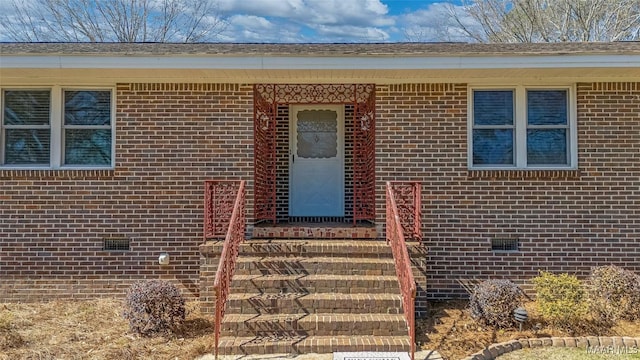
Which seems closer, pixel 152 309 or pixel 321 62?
pixel 152 309

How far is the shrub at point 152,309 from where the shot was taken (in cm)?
506

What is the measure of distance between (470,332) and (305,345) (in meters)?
1.91

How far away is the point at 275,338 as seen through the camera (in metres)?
4.74

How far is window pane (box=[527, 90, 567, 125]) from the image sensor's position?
6.67 m

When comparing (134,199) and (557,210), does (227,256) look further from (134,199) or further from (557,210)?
(557,210)

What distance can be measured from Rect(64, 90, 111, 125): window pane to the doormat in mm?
4734

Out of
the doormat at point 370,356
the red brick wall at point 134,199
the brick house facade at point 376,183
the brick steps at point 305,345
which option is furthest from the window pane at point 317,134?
the doormat at point 370,356

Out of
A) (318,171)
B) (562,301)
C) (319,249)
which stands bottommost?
(562,301)

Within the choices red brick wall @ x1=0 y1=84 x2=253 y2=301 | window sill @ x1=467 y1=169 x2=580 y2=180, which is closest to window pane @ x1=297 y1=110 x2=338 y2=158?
red brick wall @ x1=0 y1=84 x2=253 y2=301

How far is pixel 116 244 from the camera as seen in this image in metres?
6.61

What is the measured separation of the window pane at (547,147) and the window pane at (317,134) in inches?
128

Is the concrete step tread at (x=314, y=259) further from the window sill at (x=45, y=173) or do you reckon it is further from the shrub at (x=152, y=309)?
the window sill at (x=45, y=173)

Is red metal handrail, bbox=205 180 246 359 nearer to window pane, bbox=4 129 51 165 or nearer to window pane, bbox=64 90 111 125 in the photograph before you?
window pane, bbox=64 90 111 125

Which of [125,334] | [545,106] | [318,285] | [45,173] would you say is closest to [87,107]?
[45,173]
